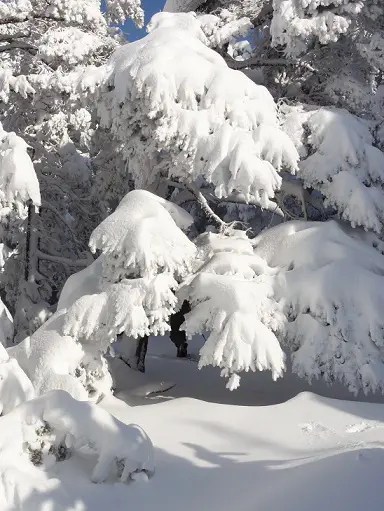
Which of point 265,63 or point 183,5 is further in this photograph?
point 183,5

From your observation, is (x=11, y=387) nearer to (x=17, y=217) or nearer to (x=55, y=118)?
(x=17, y=217)

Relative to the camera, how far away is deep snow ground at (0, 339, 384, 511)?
181 inches

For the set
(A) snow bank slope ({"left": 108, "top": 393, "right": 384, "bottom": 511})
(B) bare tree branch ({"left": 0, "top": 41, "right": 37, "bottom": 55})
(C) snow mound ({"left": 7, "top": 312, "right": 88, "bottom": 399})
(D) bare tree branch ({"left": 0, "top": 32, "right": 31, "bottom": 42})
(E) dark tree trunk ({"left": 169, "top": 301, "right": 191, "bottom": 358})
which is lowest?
(E) dark tree trunk ({"left": 169, "top": 301, "right": 191, "bottom": 358})

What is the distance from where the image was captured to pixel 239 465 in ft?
18.8

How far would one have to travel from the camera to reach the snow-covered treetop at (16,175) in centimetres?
835

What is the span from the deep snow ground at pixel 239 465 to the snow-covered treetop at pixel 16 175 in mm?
3295

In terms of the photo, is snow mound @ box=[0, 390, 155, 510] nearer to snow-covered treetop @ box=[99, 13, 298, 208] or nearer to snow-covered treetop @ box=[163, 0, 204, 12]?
snow-covered treetop @ box=[99, 13, 298, 208]

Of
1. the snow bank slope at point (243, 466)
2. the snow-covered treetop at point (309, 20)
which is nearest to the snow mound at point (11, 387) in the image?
the snow bank slope at point (243, 466)

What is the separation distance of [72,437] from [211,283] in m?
3.39

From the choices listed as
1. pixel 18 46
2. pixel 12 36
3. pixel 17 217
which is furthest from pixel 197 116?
pixel 12 36

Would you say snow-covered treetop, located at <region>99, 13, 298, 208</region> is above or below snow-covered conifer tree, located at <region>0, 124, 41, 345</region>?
above

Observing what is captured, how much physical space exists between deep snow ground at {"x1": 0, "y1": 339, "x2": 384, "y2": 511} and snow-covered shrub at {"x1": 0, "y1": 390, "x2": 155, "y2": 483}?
5.0 inches

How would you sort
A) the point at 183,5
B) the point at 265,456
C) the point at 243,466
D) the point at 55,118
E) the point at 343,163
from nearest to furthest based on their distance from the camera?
1. the point at 243,466
2. the point at 265,456
3. the point at 343,163
4. the point at 55,118
5. the point at 183,5

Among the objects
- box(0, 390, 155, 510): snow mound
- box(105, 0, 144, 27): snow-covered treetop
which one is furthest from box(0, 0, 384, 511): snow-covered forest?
box(105, 0, 144, 27): snow-covered treetop
